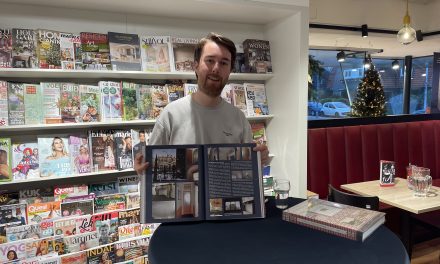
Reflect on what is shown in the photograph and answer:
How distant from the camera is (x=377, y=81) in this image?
15.6 ft

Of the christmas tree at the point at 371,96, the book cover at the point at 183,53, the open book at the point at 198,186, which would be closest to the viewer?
the open book at the point at 198,186

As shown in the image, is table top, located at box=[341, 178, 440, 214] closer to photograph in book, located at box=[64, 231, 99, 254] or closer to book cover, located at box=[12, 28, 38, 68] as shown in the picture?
photograph in book, located at box=[64, 231, 99, 254]

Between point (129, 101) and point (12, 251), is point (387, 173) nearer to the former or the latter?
point (129, 101)

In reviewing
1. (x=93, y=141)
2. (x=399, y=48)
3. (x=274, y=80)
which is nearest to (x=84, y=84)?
(x=93, y=141)

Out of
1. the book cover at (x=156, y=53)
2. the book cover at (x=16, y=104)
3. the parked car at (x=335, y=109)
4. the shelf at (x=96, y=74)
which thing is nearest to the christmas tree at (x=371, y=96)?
the parked car at (x=335, y=109)

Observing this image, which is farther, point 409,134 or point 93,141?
point 409,134

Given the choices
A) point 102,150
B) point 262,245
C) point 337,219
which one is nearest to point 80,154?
point 102,150

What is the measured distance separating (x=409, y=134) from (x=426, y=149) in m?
0.36

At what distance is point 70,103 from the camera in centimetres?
229

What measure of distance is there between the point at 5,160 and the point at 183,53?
1494mm

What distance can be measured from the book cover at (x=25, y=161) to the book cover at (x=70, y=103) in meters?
0.29

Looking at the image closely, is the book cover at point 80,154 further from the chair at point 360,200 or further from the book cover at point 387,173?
the book cover at point 387,173

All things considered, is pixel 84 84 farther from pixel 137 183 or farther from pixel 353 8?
pixel 353 8

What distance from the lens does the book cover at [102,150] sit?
236 centimetres
